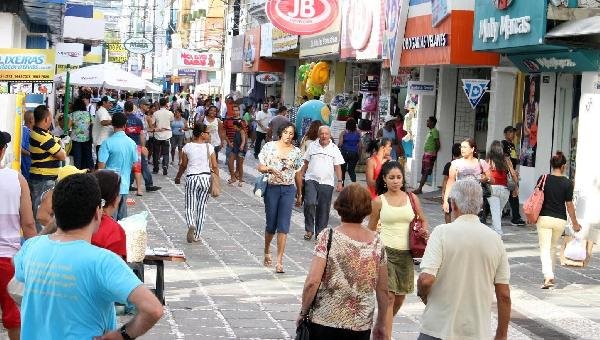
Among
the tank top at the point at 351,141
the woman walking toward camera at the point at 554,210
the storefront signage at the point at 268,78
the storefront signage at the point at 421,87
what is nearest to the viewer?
the woman walking toward camera at the point at 554,210

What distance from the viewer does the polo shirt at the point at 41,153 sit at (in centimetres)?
1398

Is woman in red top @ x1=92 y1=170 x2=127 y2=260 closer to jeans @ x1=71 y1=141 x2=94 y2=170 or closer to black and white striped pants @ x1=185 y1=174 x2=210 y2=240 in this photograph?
black and white striped pants @ x1=185 y1=174 x2=210 y2=240

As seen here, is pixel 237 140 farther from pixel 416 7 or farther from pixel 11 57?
pixel 11 57

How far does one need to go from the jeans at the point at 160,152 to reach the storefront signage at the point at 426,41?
18.9ft

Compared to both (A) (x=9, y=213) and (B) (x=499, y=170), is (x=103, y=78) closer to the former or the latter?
(B) (x=499, y=170)

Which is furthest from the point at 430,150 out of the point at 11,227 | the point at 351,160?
the point at 11,227

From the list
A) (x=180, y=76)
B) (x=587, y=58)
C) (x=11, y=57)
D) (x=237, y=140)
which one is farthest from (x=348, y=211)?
(x=180, y=76)

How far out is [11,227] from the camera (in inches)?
321

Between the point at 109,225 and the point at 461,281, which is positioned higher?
the point at 109,225

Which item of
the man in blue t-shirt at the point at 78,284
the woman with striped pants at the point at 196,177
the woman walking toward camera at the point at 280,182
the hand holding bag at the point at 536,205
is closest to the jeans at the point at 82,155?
the woman with striped pants at the point at 196,177

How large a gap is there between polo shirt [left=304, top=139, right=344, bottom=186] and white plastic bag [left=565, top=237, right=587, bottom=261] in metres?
3.42

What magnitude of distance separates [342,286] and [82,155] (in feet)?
57.9

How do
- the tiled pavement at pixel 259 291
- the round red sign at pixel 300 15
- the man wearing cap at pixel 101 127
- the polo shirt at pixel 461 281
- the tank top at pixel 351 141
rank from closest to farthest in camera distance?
the polo shirt at pixel 461 281 → the tiled pavement at pixel 259 291 → the tank top at pixel 351 141 → the man wearing cap at pixel 101 127 → the round red sign at pixel 300 15

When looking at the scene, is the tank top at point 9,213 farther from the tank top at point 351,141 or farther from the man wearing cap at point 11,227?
the tank top at point 351,141
